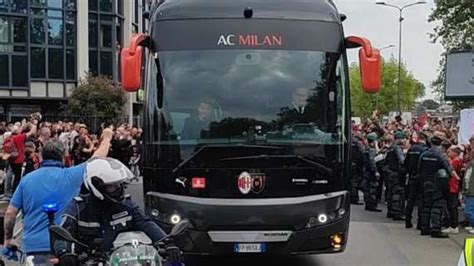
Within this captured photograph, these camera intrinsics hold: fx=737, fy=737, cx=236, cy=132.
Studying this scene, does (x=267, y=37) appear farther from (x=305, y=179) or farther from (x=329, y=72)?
(x=305, y=179)

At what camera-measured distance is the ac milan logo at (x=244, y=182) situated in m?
7.81

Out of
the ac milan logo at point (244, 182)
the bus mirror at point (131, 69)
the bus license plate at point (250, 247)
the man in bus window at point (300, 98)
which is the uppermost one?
the bus mirror at point (131, 69)

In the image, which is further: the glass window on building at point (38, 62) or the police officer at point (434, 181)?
the glass window on building at point (38, 62)

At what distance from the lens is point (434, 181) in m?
12.2

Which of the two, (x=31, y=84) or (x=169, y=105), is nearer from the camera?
(x=169, y=105)

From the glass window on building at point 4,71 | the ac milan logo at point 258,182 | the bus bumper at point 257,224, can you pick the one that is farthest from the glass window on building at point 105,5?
the ac milan logo at point 258,182

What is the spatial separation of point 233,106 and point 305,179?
1105 mm

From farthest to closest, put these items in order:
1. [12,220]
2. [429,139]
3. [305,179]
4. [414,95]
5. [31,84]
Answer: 1. [414,95]
2. [31,84]
3. [429,139]
4. [305,179]
5. [12,220]

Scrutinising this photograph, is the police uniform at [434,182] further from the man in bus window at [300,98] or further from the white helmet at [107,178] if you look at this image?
the white helmet at [107,178]

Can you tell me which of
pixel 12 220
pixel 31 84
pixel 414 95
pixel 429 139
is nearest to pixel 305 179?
pixel 12 220

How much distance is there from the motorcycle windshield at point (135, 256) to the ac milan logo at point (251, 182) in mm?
4077

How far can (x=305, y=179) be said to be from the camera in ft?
25.7

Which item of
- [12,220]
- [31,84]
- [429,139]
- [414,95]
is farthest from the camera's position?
[414,95]

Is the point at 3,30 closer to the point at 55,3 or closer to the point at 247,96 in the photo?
the point at 55,3
